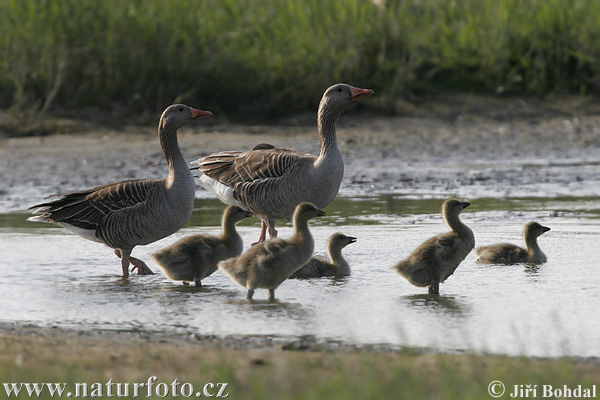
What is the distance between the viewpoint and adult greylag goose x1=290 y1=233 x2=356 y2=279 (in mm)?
7527

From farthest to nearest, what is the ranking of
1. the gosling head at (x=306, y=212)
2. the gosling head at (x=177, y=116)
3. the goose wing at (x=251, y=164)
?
the goose wing at (x=251, y=164) < the gosling head at (x=177, y=116) < the gosling head at (x=306, y=212)

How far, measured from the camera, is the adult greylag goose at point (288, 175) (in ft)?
29.1

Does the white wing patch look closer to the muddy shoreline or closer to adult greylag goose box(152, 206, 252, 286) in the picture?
adult greylag goose box(152, 206, 252, 286)

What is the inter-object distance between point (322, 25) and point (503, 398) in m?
13.1

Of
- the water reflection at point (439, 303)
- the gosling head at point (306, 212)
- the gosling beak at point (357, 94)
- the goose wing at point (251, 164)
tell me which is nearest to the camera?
the water reflection at point (439, 303)

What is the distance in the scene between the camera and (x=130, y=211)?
775cm

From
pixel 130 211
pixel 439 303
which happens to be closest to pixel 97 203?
pixel 130 211

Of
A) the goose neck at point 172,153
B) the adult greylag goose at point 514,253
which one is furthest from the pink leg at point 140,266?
the adult greylag goose at point 514,253

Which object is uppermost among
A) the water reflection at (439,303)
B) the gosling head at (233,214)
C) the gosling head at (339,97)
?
the gosling head at (339,97)

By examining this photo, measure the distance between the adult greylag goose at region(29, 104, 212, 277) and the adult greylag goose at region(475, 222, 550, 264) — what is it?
2.51 m

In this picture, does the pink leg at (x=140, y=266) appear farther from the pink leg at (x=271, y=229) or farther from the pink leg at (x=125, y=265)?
the pink leg at (x=271, y=229)

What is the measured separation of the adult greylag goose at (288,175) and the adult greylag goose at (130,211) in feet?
3.91

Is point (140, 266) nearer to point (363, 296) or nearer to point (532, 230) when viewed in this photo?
point (363, 296)

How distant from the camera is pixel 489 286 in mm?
7016
